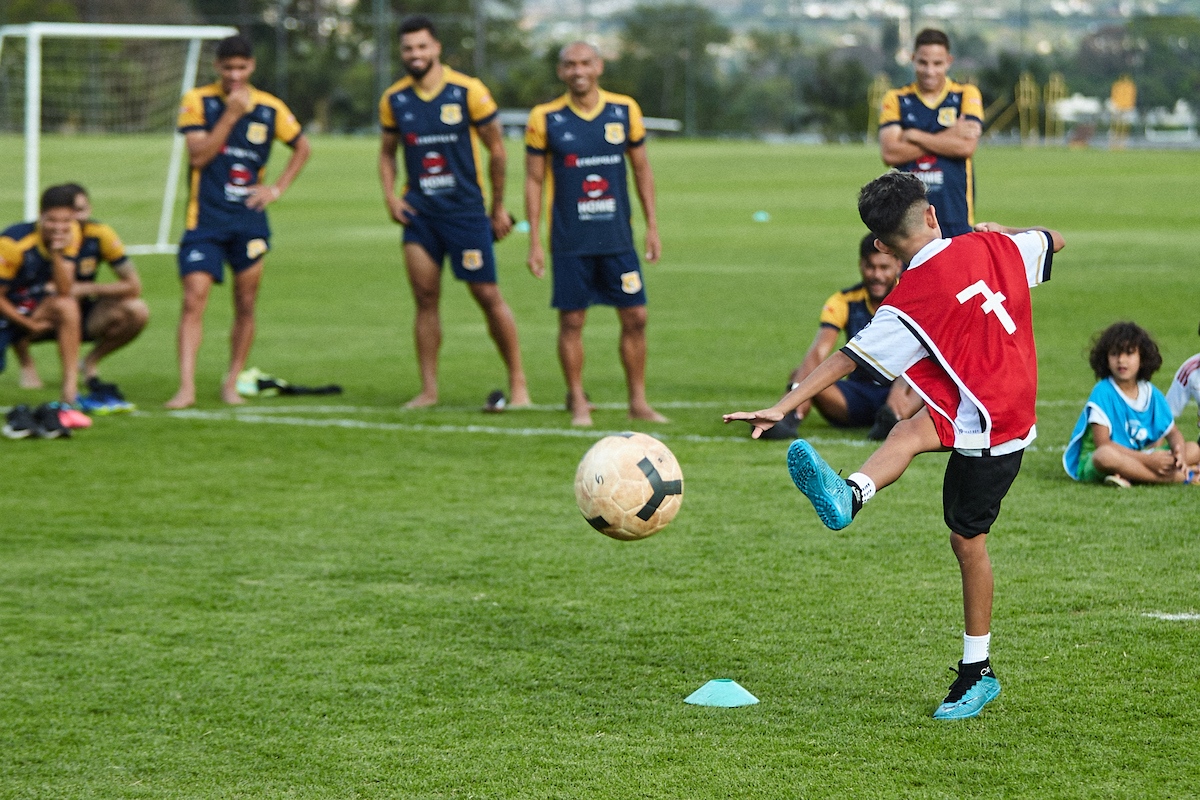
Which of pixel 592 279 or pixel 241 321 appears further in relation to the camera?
pixel 241 321

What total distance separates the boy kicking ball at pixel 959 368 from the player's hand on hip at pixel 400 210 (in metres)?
5.92

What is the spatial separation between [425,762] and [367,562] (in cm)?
227

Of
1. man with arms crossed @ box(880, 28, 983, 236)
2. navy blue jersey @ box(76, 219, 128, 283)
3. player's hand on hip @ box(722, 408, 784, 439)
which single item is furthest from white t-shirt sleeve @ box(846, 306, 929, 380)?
Result: navy blue jersey @ box(76, 219, 128, 283)

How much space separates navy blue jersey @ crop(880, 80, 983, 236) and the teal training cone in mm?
5193

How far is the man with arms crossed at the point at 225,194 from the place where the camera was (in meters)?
10.4

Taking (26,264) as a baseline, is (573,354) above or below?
below

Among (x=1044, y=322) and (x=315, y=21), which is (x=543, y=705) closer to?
(x=1044, y=322)

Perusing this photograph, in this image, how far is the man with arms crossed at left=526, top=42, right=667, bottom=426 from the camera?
9.46 m

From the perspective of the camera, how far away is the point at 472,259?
1014 cm

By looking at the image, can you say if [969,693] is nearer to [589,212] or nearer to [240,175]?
[589,212]

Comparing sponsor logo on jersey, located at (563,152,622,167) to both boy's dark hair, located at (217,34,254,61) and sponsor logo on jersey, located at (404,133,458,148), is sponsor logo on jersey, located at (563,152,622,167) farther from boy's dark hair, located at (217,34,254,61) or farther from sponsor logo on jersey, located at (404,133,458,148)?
boy's dark hair, located at (217,34,254,61)

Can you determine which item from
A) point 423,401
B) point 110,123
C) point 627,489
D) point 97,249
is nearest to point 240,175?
point 97,249

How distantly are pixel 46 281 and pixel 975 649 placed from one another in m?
8.36

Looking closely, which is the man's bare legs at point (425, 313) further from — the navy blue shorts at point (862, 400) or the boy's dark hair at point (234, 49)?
the navy blue shorts at point (862, 400)
